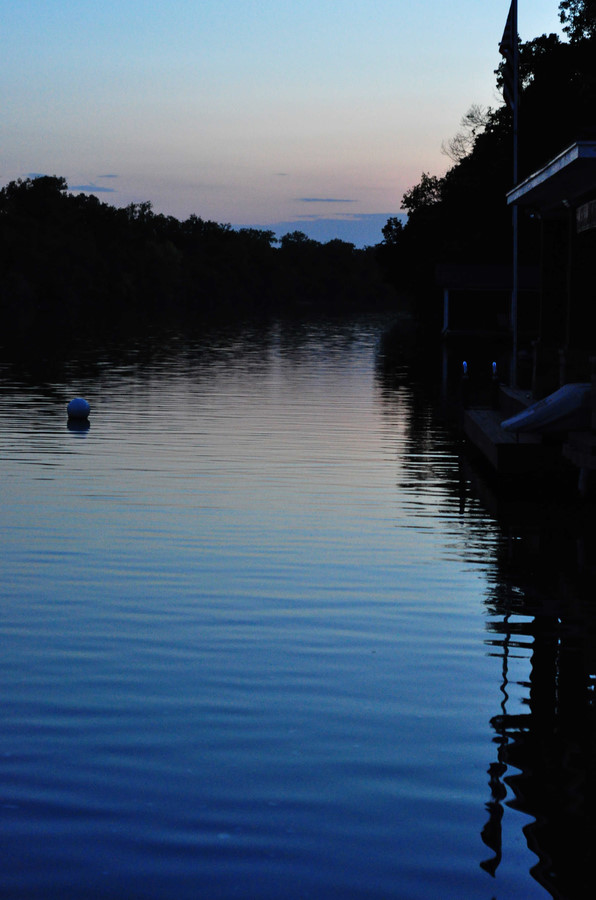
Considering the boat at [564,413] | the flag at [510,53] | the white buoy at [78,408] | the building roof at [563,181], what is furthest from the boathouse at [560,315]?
the white buoy at [78,408]

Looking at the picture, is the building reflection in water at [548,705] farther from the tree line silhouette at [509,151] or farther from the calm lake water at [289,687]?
the tree line silhouette at [509,151]

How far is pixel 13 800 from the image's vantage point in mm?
7008

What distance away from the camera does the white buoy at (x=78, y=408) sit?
95.3ft

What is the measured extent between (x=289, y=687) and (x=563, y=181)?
16695 millimetres

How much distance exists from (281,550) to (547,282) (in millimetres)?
16931

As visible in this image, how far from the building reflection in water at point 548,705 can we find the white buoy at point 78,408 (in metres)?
14.4

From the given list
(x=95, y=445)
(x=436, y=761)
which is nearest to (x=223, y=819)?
(x=436, y=761)

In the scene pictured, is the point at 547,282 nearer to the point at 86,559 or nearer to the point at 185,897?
the point at 86,559

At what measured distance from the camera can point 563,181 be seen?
23.8m

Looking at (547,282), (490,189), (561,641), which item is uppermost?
(490,189)

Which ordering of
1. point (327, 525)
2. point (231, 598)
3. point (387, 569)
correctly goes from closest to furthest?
point (231, 598) < point (387, 569) < point (327, 525)

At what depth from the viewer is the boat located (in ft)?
64.8

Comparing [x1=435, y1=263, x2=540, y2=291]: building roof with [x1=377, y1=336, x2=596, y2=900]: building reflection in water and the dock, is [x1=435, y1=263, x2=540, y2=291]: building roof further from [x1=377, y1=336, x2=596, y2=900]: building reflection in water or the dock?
[x1=377, y1=336, x2=596, y2=900]: building reflection in water

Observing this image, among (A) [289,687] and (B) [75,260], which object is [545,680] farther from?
(B) [75,260]
